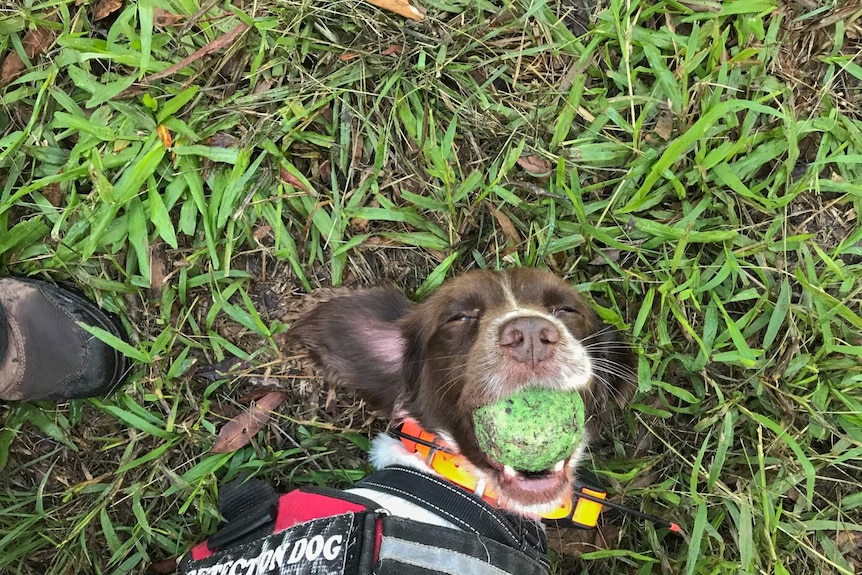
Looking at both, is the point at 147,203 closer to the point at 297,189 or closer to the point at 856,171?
the point at 297,189

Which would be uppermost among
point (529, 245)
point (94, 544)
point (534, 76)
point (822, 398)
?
point (534, 76)

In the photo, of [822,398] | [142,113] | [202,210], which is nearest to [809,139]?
[822,398]

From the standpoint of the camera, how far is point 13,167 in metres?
2.94

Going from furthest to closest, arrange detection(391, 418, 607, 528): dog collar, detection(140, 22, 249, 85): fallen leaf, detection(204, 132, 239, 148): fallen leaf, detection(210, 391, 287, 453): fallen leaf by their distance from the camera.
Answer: detection(210, 391, 287, 453): fallen leaf < detection(204, 132, 239, 148): fallen leaf < detection(140, 22, 249, 85): fallen leaf < detection(391, 418, 607, 528): dog collar

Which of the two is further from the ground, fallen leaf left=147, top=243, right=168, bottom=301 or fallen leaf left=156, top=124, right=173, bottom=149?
fallen leaf left=156, top=124, right=173, bottom=149

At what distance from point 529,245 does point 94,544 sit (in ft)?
8.30

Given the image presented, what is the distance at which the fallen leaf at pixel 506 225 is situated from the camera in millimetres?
3047

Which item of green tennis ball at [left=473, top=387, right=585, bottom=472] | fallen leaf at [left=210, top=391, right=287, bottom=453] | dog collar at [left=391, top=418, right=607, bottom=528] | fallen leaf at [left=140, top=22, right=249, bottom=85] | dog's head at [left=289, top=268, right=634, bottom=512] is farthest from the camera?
fallen leaf at [left=210, top=391, right=287, bottom=453]

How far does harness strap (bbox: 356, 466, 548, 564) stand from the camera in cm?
251

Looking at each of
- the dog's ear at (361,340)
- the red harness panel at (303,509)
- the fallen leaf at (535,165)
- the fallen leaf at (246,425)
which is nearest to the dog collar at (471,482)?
the dog's ear at (361,340)

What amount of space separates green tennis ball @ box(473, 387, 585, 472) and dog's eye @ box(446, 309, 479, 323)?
475 mm

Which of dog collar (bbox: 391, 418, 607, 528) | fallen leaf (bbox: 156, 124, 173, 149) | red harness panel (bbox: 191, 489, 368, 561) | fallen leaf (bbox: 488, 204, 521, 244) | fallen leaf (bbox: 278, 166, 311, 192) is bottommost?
dog collar (bbox: 391, 418, 607, 528)

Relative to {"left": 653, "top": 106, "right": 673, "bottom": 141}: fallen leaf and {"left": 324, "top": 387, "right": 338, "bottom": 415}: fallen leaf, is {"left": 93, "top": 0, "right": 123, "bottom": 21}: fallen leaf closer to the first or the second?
{"left": 324, "top": 387, "right": 338, "bottom": 415}: fallen leaf

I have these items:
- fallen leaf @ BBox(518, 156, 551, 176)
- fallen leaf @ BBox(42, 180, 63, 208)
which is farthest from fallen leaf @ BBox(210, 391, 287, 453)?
fallen leaf @ BBox(518, 156, 551, 176)
